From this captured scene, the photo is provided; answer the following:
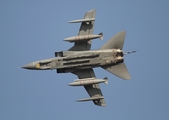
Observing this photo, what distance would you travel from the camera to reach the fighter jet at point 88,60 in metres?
28.9

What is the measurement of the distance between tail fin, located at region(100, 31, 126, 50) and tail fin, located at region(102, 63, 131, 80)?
1.64 m

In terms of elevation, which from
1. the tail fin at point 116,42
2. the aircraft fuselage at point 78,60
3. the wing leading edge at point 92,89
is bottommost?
the wing leading edge at point 92,89

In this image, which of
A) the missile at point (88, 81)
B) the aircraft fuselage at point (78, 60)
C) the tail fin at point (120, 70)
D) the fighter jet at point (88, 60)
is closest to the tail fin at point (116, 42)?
the fighter jet at point (88, 60)

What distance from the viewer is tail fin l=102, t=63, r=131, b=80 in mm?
29641

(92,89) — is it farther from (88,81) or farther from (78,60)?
(78,60)

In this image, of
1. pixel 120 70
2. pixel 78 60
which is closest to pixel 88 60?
pixel 78 60

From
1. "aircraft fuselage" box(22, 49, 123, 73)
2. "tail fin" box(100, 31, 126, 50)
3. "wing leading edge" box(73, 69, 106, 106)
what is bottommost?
"wing leading edge" box(73, 69, 106, 106)

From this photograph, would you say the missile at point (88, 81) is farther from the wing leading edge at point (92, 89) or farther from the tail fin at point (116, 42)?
the tail fin at point (116, 42)

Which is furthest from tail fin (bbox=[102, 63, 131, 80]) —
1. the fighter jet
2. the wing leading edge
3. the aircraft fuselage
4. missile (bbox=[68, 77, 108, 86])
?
the wing leading edge

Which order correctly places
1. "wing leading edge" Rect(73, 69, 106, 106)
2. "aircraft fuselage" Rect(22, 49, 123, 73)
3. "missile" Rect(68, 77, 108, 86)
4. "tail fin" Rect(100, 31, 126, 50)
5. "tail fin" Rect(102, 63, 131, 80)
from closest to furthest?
"aircraft fuselage" Rect(22, 49, 123, 73), "missile" Rect(68, 77, 108, 86), "tail fin" Rect(100, 31, 126, 50), "tail fin" Rect(102, 63, 131, 80), "wing leading edge" Rect(73, 69, 106, 106)

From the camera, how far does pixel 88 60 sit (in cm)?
2905

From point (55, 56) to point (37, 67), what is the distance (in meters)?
1.75

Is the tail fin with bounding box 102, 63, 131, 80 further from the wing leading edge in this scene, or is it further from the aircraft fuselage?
the wing leading edge

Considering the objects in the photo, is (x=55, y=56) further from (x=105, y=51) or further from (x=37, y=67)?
(x=105, y=51)
